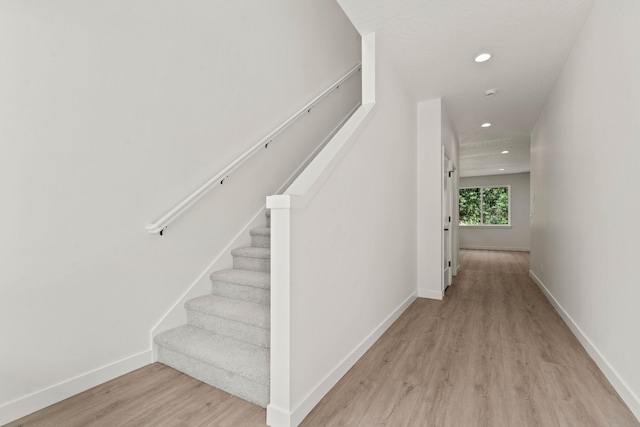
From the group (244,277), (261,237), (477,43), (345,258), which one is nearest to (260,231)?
(261,237)

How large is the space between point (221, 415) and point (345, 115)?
13.7 feet

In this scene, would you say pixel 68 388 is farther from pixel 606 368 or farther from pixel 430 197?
pixel 430 197

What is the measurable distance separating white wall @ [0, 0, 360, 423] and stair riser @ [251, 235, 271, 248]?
0.78 feet

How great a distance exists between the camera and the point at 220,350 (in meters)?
2.04

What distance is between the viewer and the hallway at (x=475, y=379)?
167 cm

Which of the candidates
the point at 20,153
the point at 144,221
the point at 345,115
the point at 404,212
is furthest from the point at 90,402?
the point at 345,115

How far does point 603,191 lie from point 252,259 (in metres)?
2.60

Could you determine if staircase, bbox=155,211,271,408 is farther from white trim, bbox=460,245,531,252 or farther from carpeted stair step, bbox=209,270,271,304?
white trim, bbox=460,245,531,252

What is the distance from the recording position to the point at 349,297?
221cm

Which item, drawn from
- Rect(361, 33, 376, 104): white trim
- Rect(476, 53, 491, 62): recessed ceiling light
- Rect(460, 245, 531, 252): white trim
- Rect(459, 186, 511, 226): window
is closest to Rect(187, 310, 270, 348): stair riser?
Rect(361, 33, 376, 104): white trim

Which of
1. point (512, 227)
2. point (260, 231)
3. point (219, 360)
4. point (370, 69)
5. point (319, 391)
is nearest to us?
point (319, 391)

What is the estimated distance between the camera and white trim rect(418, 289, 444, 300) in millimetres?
4031

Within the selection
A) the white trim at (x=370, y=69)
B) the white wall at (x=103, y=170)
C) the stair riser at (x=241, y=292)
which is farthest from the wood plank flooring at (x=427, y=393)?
the white trim at (x=370, y=69)

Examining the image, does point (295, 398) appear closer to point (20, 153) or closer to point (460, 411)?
point (460, 411)
